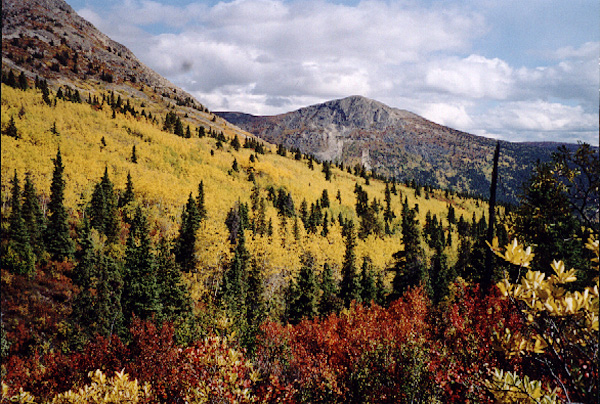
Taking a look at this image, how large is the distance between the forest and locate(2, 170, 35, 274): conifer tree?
0.18m

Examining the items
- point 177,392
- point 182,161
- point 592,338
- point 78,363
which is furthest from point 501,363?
point 182,161

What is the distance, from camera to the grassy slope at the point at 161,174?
180 ft

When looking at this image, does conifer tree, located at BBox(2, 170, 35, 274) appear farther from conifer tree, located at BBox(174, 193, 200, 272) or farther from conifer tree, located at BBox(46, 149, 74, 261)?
conifer tree, located at BBox(174, 193, 200, 272)

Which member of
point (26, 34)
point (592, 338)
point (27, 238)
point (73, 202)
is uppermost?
point (26, 34)

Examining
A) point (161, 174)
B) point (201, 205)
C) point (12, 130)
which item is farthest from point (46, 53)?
point (201, 205)

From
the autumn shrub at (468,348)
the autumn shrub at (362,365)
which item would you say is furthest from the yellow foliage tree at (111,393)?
the autumn shrub at (468,348)

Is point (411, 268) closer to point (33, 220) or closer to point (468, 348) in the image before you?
point (468, 348)

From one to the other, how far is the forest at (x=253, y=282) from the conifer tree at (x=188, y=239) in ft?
1.21

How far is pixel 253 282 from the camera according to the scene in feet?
168

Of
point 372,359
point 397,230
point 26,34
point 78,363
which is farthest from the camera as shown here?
point 26,34

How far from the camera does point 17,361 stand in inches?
940

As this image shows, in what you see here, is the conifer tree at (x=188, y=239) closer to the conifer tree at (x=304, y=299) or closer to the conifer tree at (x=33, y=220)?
the conifer tree at (x=33, y=220)

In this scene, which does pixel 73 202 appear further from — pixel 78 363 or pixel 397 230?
pixel 397 230

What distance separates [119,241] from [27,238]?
40.3 feet
